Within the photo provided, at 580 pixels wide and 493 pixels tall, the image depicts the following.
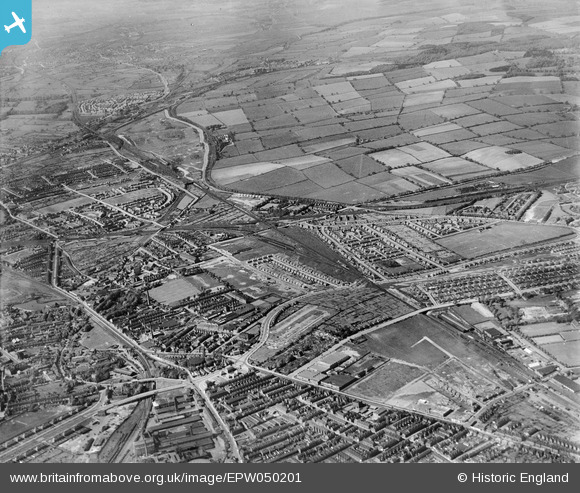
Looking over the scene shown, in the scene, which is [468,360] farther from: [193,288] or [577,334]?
[193,288]

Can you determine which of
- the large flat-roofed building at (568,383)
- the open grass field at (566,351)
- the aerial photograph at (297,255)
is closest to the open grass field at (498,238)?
the aerial photograph at (297,255)

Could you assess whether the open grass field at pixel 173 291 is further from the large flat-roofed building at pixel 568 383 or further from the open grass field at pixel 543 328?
the large flat-roofed building at pixel 568 383

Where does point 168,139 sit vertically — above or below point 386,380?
below

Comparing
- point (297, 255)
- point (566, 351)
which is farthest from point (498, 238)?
point (566, 351)

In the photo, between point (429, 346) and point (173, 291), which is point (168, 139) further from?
point (429, 346)

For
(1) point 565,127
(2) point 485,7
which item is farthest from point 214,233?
(2) point 485,7
